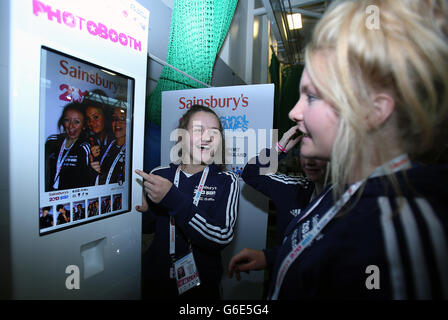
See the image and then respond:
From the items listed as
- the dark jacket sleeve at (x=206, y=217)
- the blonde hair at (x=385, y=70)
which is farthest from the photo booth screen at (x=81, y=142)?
the blonde hair at (x=385, y=70)

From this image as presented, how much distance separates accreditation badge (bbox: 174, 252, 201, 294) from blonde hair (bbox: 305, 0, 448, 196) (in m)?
0.94

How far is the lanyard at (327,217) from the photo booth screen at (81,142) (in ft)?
2.41

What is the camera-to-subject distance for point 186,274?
1.19 m

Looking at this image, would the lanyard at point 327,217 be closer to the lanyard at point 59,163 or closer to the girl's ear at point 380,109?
the girl's ear at point 380,109

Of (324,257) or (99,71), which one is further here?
(99,71)

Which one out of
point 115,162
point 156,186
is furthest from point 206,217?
point 115,162

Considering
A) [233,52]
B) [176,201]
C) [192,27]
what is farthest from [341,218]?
[233,52]

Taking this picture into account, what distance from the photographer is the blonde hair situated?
0.48 meters

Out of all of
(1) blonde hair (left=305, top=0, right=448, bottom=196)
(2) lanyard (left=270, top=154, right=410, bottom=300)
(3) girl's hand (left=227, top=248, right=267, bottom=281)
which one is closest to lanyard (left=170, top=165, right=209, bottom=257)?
(3) girl's hand (left=227, top=248, right=267, bottom=281)

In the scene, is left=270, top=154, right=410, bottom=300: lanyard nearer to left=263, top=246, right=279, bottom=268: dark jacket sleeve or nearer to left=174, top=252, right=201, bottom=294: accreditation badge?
left=263, top=246, right=279, bottom=268: dark jacket sleeve

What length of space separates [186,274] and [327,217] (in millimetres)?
883

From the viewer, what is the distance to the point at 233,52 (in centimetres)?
329

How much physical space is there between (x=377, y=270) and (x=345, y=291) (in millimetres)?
90
